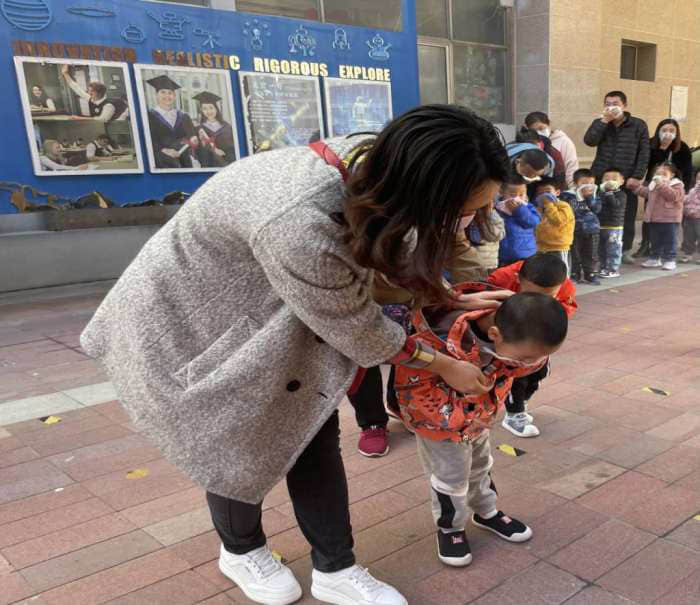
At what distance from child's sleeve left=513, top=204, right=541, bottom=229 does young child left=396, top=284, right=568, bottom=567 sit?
222 centimetres

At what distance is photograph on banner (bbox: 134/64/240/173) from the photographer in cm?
683

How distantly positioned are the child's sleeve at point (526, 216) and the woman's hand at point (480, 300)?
2.28m

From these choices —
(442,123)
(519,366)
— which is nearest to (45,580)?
(519,366)

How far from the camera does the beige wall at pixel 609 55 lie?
1047 centimetres

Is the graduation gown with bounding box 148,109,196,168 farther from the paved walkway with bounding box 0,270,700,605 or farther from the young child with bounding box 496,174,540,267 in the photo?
the young child with bounding box 496,174,540,267

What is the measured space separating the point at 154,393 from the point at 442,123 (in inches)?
36.9

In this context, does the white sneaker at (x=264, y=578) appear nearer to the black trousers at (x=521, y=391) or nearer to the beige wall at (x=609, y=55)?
the black trousers at (x=521, y=391)

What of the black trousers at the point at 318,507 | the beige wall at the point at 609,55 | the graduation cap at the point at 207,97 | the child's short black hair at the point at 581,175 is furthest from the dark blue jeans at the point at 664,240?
the black trousers at the point at 318,507

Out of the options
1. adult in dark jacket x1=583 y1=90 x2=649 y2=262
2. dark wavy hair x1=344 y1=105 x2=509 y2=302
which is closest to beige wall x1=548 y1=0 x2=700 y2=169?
adult in dark jacket x1=583 y1=90 x2=649 y2=262

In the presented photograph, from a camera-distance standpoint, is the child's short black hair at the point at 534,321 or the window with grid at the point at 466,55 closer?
the child's short black hair at the point at 534,321

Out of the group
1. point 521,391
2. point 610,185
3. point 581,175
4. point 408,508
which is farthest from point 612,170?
point 408,508

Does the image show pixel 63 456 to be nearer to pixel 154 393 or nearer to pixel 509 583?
pixel 154 393

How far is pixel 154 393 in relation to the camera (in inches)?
67.0

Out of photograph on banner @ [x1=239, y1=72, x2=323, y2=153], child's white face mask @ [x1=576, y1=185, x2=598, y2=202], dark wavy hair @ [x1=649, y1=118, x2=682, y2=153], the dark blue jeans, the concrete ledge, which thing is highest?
photograph on banner @ [x1=239, y1=72, x2=323, y2=153]
